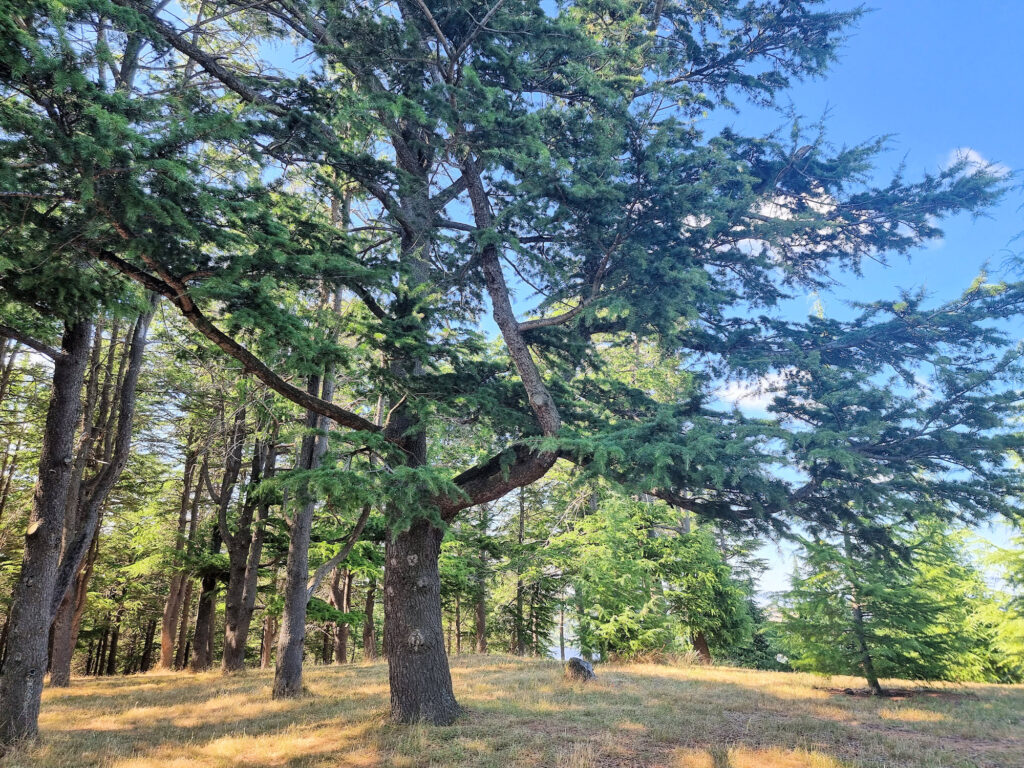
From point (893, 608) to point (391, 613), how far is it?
10.2m

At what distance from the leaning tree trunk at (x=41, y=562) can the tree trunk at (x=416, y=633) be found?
4.31 m

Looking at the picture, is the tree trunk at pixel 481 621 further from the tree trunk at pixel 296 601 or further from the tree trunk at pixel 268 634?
the tree trunk at pixel 296 601

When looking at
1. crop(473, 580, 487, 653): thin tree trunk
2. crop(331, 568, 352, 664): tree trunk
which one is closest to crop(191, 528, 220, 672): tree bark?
crop(331, 568, 352, 664): tree trunk

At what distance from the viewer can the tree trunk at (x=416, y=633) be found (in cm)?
755

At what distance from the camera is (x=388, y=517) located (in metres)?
7.31

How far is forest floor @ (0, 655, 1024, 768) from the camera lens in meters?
6.19

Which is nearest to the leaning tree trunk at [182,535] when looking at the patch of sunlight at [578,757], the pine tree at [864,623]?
the patch of sunlight at [578,757]

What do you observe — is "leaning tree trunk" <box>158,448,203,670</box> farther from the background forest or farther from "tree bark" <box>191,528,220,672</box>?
the background forest

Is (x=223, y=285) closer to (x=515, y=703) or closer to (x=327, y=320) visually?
(x=327, y=320)

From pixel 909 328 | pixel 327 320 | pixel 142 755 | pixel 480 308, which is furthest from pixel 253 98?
pixel 909 328

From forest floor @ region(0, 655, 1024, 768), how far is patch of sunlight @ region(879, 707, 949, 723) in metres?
0.04

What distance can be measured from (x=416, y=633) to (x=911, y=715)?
8.04 m

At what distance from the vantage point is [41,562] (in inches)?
286

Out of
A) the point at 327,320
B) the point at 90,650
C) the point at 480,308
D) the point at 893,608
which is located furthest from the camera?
the point at 90,650
